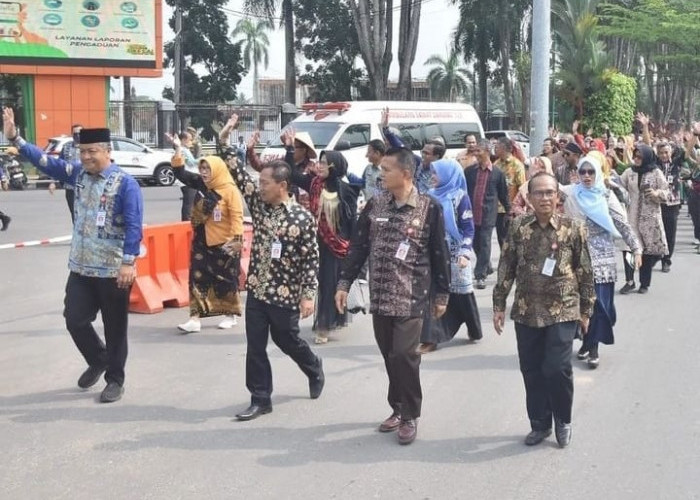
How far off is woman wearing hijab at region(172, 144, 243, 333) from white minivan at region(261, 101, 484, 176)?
10807mm

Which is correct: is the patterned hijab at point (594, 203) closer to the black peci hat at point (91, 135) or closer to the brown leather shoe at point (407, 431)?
the brown leather shoe at point (407, 431)

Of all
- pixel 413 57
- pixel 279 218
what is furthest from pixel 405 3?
pixel 279 218

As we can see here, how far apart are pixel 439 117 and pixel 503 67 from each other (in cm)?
3104

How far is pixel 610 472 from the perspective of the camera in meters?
4.94

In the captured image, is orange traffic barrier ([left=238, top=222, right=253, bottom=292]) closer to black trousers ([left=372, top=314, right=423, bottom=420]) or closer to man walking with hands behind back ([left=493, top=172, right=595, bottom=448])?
black trousers ([left=372, top=314, right=423, bottom=420])

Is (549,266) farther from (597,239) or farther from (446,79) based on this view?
(446,79)

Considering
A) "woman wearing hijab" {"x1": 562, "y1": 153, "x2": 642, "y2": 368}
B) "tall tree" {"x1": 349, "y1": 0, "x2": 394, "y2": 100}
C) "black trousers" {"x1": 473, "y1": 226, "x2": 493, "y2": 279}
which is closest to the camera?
"woman wearing hijab" {"x1": 562, "y1": 153, "x2": 642, "y2": 368}

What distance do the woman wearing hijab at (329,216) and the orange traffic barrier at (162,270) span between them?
6.73 ft

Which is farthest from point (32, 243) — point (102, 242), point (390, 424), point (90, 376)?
point (390, 424)

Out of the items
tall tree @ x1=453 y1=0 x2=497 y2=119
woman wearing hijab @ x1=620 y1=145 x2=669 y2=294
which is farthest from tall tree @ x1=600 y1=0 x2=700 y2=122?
woman wearing hijab @ x1=620 y1=145 x2=669 y2=294

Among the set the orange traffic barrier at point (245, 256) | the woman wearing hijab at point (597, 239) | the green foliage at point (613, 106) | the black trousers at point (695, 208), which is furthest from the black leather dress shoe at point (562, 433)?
the green foliage at point (613, 106)

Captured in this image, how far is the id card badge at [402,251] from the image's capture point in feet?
17.5

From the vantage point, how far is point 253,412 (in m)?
5.86

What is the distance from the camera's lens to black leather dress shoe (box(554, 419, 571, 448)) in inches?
210
